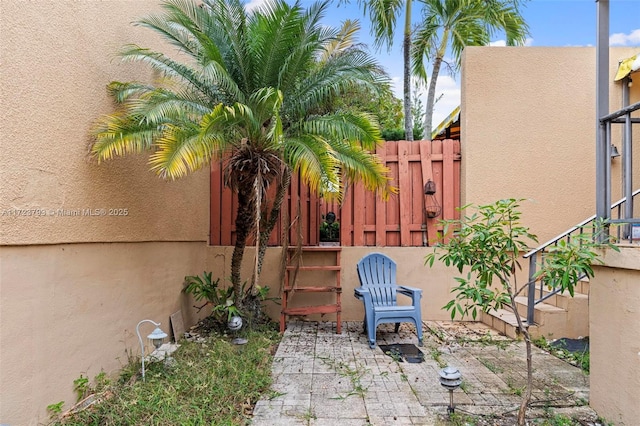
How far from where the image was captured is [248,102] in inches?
170

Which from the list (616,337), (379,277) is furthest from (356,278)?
(616,337)

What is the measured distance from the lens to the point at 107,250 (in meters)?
3.60

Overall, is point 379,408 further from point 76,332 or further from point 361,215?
point 361,215

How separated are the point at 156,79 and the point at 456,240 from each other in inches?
151

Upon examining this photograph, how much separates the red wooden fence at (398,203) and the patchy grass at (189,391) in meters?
2.26

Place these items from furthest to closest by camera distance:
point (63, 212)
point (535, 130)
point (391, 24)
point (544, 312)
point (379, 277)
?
point (391, 24) < point (535, 130) < point (379, 277) < point (544, 312) < point (63, 212)

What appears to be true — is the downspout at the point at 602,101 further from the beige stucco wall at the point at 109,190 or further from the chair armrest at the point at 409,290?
the beige stucco wall at the point at 109,190

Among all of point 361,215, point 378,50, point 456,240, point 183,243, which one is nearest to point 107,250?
point 183,243

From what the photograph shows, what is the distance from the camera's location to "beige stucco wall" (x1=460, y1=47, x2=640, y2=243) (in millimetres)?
5715

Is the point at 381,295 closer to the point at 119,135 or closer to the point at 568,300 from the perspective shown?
the point at 568,300

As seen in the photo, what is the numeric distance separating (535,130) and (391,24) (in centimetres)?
426

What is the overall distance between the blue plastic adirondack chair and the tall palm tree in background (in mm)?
4355

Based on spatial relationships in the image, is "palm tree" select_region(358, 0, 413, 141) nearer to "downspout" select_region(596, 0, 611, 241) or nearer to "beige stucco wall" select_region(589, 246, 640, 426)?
"downspout" select_region(596, 0, 611, 241)

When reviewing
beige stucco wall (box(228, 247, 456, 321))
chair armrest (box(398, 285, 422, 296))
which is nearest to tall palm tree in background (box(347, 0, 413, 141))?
beige stucco wall (box(228, 247, 456, 321))
